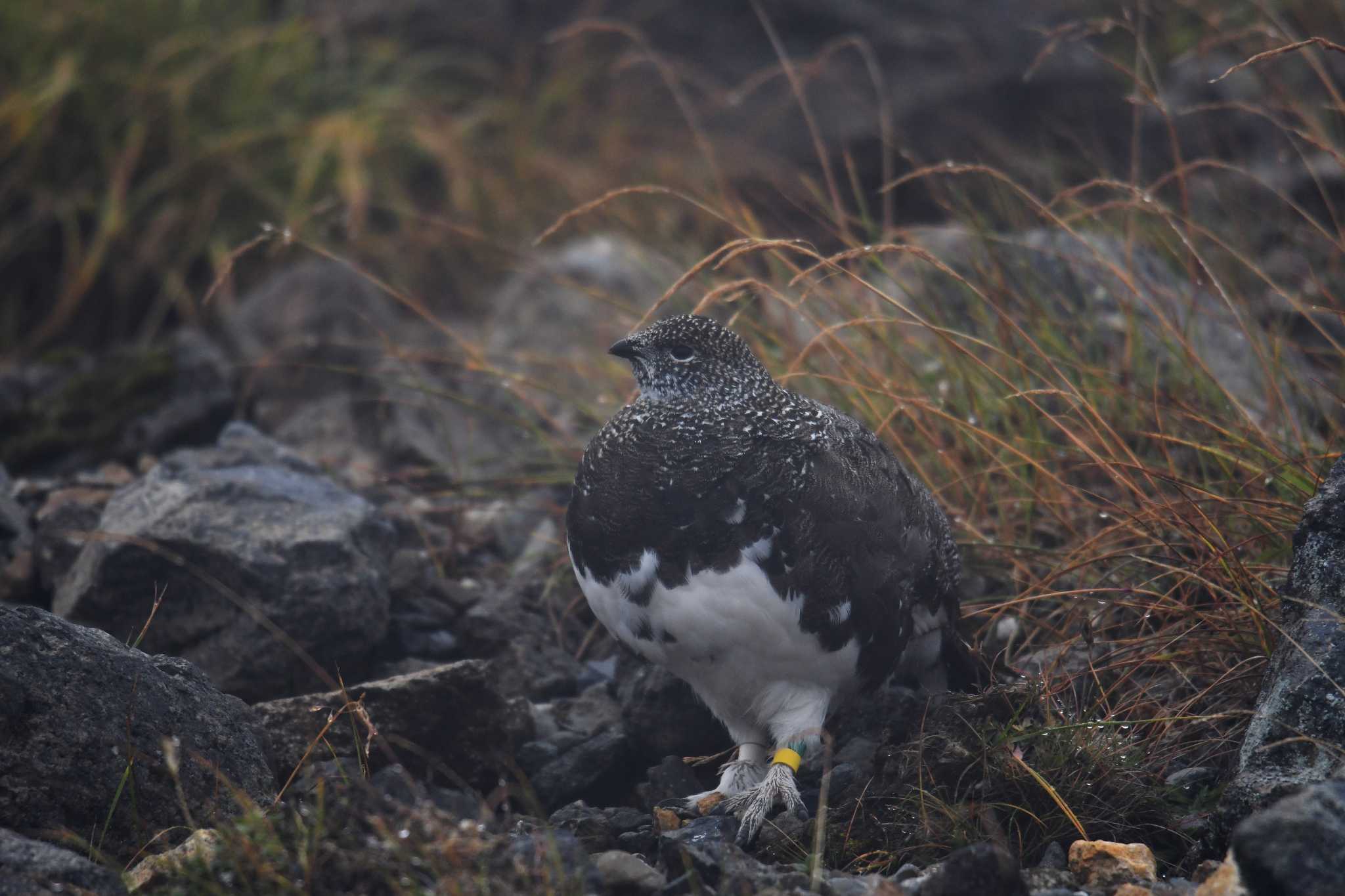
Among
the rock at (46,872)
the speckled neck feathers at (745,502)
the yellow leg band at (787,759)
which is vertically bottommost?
the yellow leg band at (787,759)

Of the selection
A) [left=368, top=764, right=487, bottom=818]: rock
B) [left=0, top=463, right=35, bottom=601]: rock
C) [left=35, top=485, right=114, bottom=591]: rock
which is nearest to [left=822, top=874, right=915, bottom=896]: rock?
[left=368, top=764, right=487, bottom=818]: rock

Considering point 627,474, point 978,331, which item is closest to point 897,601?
point 627,474

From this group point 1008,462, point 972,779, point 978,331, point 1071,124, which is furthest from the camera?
point 1071,124

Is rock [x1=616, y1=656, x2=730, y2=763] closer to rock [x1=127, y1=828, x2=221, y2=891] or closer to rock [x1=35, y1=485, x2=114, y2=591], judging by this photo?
rock [x1=127, y1=828, x2=221, y2=891]

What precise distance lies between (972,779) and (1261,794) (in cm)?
65

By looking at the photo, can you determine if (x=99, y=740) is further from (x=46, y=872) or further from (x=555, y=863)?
(x=555, y=863)

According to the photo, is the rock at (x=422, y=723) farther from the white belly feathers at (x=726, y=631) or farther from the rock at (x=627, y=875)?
the rock at (x=627, y=875)

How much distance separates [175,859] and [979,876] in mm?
1570

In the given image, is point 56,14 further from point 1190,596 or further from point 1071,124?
point 1190,596

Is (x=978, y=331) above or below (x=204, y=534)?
above

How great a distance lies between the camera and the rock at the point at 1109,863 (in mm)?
2777

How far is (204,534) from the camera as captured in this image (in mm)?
3855

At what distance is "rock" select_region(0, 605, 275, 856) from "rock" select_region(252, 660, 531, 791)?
33 cm

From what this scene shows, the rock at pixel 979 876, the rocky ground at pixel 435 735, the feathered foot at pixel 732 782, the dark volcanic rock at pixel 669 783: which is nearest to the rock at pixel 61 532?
the rocky ground at pixel 435 735
